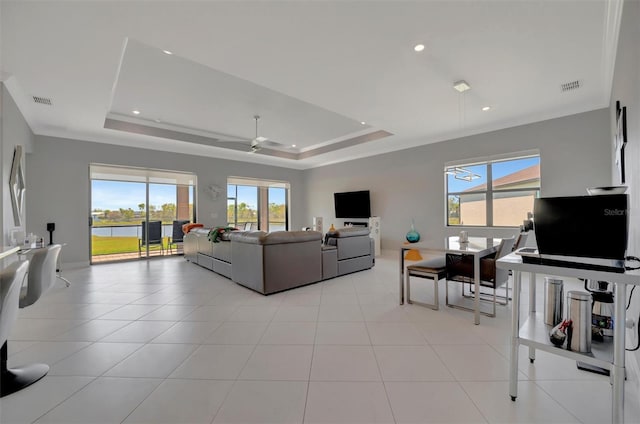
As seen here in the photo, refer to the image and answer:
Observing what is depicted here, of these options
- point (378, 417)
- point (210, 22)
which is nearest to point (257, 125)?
point (210, 22)

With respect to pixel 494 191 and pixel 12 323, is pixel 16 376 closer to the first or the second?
pixel 12 323

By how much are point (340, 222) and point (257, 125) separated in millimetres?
4029

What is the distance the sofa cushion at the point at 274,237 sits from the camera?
3605 mm

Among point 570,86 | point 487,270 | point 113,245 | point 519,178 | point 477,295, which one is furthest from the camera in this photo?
point 113,245

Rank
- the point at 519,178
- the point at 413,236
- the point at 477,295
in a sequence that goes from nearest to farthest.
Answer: the point at 477,295 < the point at 519,178 < the point at 413,236

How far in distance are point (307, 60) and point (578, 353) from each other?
131 inches

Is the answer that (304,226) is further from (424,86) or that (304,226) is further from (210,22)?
(210,22)

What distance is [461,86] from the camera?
3.60 metres

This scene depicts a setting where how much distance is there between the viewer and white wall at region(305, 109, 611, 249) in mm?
4438

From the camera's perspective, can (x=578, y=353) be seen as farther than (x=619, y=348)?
Yes

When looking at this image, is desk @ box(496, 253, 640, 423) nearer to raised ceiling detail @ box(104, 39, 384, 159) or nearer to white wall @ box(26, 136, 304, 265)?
raised ceiling detail @ box(104, 39, 384, 159)

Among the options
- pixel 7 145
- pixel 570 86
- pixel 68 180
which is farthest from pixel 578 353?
pixel 68 180

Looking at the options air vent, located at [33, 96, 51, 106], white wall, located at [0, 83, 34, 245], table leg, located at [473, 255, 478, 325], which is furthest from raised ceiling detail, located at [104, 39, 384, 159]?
table leg, located at [473, 255, 478, 325]

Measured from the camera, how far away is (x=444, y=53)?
2.95 m
